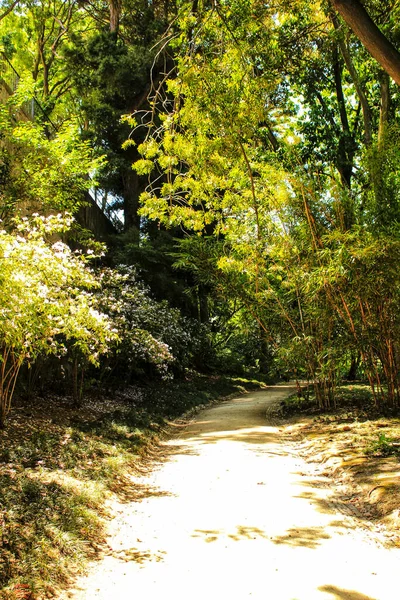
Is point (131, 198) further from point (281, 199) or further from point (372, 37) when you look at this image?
point (372, 37)

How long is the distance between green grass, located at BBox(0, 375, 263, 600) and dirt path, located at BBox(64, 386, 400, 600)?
21 cm

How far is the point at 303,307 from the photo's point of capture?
874 centimetres

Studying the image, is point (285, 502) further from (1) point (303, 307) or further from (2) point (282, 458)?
(1) point (303, 307)

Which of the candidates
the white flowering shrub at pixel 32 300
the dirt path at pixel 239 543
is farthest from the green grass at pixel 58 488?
the white flowering shrub at pixel 32 300

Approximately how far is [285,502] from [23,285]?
10.2ft

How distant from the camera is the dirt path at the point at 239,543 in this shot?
2.85m

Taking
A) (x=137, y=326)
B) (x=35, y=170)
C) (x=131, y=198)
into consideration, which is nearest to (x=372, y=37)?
(x=35, y=170)

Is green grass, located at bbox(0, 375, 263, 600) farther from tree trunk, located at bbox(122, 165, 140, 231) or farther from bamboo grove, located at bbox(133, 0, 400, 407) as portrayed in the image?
tree trunk, located at bbox(122, 165, 140, 231)

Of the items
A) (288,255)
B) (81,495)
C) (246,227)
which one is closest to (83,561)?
(81,495)

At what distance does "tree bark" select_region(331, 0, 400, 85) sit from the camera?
3682 mm

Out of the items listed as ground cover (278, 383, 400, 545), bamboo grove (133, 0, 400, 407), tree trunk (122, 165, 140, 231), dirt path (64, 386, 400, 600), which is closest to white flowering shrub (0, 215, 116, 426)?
dirt path (64, 386, 400, 600)

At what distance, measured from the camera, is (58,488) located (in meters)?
4.21

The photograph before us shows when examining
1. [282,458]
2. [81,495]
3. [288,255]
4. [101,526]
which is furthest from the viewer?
[288,255]

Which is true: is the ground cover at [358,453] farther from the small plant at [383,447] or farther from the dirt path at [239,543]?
the dirt path at [239,543]
